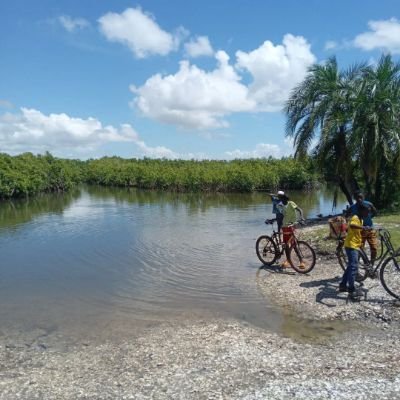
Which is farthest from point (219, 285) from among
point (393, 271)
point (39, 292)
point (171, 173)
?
point (171, 173)

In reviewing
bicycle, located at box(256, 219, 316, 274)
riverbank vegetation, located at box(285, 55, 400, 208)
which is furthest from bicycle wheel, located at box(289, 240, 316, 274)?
riverbank vegetation, located at box(285, 55, 400, 208)

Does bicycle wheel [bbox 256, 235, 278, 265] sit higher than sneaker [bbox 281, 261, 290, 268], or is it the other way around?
bicycle wheel [bbox 256, 235, 278, 265]

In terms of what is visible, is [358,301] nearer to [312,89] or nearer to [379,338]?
[379,338]

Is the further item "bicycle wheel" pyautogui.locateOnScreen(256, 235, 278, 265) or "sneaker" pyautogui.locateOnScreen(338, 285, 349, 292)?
"bicycle wheel" pyautogui.locateOnScreen(256, 235, 278, 265)

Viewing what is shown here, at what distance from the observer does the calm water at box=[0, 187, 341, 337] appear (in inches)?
427

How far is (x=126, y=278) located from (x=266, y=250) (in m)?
5.18

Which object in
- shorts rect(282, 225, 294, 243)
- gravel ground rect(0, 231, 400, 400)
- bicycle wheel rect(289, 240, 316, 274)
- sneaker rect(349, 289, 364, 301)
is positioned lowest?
gravel ground rect(0, 231, 400, 400)

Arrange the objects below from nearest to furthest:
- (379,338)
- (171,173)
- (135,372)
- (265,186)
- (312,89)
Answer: (135,372), (379,338), (312,89), (265,186), (171,173)

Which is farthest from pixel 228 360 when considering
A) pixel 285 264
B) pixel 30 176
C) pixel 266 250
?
pixel 30 176

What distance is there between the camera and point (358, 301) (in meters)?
10.5

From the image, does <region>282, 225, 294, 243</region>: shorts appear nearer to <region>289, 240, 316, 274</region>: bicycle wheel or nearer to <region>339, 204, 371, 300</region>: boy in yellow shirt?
<region>289, 240, 316, 274</region>: bicycle wheel

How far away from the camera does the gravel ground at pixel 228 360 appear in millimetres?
6676

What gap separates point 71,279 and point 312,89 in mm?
19199

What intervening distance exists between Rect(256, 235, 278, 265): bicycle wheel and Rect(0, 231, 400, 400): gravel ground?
443 centimetres
